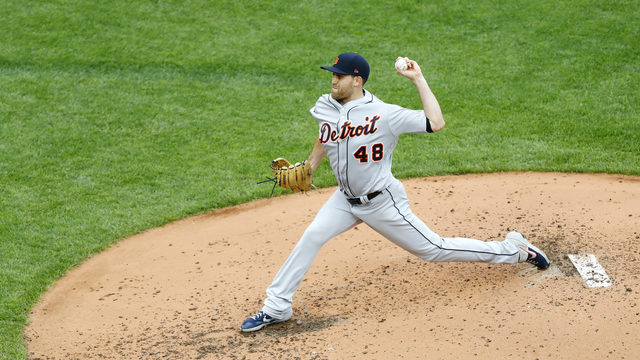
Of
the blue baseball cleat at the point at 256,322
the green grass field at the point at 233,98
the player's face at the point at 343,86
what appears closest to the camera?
the player's face at the point at 343,86

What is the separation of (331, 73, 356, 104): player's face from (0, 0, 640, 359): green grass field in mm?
2857

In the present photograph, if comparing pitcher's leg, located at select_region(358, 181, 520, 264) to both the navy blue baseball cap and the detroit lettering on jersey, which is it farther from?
the navy blue baseball cap

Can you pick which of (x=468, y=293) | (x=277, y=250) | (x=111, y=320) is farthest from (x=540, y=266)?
(x=111, y=320)

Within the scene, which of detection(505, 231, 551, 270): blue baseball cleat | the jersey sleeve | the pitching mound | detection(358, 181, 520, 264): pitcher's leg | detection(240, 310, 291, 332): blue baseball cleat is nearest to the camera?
the jersey sleeve

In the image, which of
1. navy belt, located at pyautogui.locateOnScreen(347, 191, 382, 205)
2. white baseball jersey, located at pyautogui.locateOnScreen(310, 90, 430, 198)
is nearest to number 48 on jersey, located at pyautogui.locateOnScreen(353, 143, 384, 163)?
white baseball jersey, located at pyautogui.locateOnScreen(310, 90, 430, 198)

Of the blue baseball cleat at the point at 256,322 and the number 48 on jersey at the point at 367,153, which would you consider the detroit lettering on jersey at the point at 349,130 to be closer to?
the number 48 on jersey at the point at 367,153

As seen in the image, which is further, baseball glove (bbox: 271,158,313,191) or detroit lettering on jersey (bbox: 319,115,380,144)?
baseball glove (bbox: 271,158,313,191)

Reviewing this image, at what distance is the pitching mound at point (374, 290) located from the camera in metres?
4.87

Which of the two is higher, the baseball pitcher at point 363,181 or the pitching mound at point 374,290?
the baseball pitcher at point 363,181

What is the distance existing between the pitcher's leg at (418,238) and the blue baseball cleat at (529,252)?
0.04 m

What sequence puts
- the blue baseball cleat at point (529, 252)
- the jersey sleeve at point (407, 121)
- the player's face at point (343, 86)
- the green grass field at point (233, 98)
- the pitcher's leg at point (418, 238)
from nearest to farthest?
the jersey sleeve at point (407, 121)
the player's face at point (343, 86)
the pitcher's leg at point (418, 238)
the blue baseball cleat at point (529, 252)
the green grass field at point (233, 98)

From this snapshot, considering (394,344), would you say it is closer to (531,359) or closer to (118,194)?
(531,359)

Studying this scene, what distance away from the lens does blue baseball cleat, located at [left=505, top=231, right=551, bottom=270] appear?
542 cm

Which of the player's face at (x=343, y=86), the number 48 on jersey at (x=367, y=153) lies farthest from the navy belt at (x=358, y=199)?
the player's face at (x=343, y=86)
